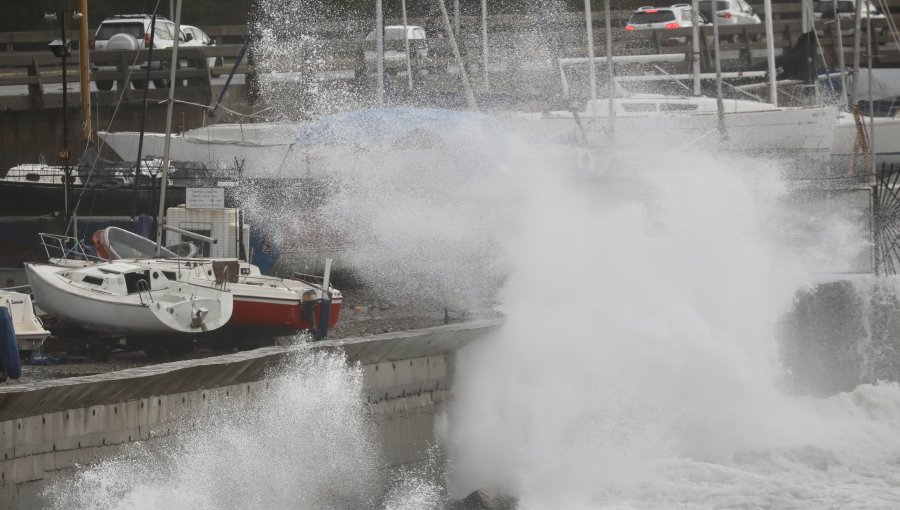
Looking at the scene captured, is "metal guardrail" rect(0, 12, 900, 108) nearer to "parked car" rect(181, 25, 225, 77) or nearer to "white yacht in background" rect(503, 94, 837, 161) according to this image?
"parked car" rect(181, 25, 225, 77)

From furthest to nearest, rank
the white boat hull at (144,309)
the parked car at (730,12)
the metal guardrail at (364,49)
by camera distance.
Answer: the parked car at (730,12)
the metal guardrail at (364,49)
the white boat hull at (144,309)

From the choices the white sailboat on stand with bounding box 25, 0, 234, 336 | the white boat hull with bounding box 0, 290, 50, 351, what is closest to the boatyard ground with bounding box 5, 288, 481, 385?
the white boat hull with bounding box 0, 290, 50, 351

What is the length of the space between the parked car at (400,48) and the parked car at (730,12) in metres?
8.58

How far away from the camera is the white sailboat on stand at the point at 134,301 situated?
1316cm

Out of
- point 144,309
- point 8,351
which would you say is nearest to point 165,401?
point 8,351

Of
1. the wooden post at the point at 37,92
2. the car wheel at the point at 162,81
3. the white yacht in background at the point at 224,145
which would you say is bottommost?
the white yacht in background at the point at 224,145

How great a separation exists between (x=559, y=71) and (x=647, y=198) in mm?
8144

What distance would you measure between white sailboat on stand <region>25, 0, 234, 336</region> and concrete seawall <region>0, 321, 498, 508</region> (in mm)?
1746

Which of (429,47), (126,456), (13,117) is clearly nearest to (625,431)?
(126,456)

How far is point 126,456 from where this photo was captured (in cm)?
1005

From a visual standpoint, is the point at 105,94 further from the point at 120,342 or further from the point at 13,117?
the point at 120,342

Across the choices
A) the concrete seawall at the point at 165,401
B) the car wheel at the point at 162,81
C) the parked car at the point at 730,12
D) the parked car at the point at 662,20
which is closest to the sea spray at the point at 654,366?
the concrete seawall at the point at 165,401

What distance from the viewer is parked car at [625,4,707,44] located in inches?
1282

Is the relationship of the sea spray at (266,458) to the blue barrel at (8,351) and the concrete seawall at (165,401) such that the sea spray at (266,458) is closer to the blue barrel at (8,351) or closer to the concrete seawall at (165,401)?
the concrete seawall at (165,401)
